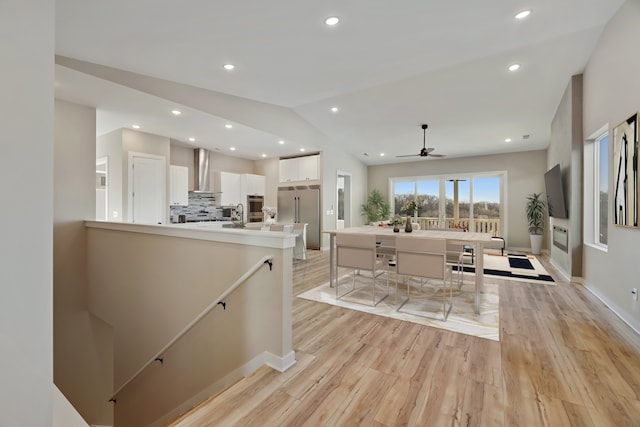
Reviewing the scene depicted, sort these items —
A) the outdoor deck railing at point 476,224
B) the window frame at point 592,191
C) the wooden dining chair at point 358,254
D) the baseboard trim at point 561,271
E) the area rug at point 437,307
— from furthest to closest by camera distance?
the outdoor deck railing at point 476,224 → the baseboard trim at point 561,271 → the window frame at point 592,191 → the wooden dining chair at point 358,254 → the area rug at point 437,307

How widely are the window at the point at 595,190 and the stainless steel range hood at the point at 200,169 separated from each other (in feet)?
24.2

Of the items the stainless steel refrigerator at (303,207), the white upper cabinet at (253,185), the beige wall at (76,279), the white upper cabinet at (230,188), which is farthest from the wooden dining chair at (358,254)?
the white upper cabinet at (253,185)

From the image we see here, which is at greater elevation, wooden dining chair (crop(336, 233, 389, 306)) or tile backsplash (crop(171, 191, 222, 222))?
tile backsplash (crop(171, 191, 222, 222))

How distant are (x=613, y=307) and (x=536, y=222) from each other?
475 centimetres

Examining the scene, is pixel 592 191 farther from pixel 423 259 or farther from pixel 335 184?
pixel 335 184

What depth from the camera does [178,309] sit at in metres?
3.05

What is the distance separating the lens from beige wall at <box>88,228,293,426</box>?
2.29 meters

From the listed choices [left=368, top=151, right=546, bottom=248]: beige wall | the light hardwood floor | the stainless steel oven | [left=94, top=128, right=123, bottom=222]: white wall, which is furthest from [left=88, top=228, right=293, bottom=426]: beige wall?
[left=368, top=151, right=546, bottom=248]: beige wall

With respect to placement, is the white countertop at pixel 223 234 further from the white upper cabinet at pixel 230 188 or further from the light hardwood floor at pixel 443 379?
the white upper cabinet at pixel 230 188

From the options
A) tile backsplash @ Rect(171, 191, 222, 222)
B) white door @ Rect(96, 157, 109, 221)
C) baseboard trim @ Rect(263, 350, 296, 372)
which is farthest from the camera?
tile backsplash @ Rect(171, 191, 222, 222)

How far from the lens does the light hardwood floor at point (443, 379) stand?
1.63m

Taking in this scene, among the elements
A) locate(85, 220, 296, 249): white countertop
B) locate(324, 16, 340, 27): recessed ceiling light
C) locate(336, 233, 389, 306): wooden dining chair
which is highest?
locate(324, 16, 340, 27): recessed ceiling light

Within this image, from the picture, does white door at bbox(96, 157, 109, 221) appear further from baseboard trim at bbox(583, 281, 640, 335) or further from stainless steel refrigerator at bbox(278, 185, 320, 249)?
baseboard trim at bbox(583, 281, 640, 335)

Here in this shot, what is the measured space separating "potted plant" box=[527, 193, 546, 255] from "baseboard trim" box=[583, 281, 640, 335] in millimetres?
3366
